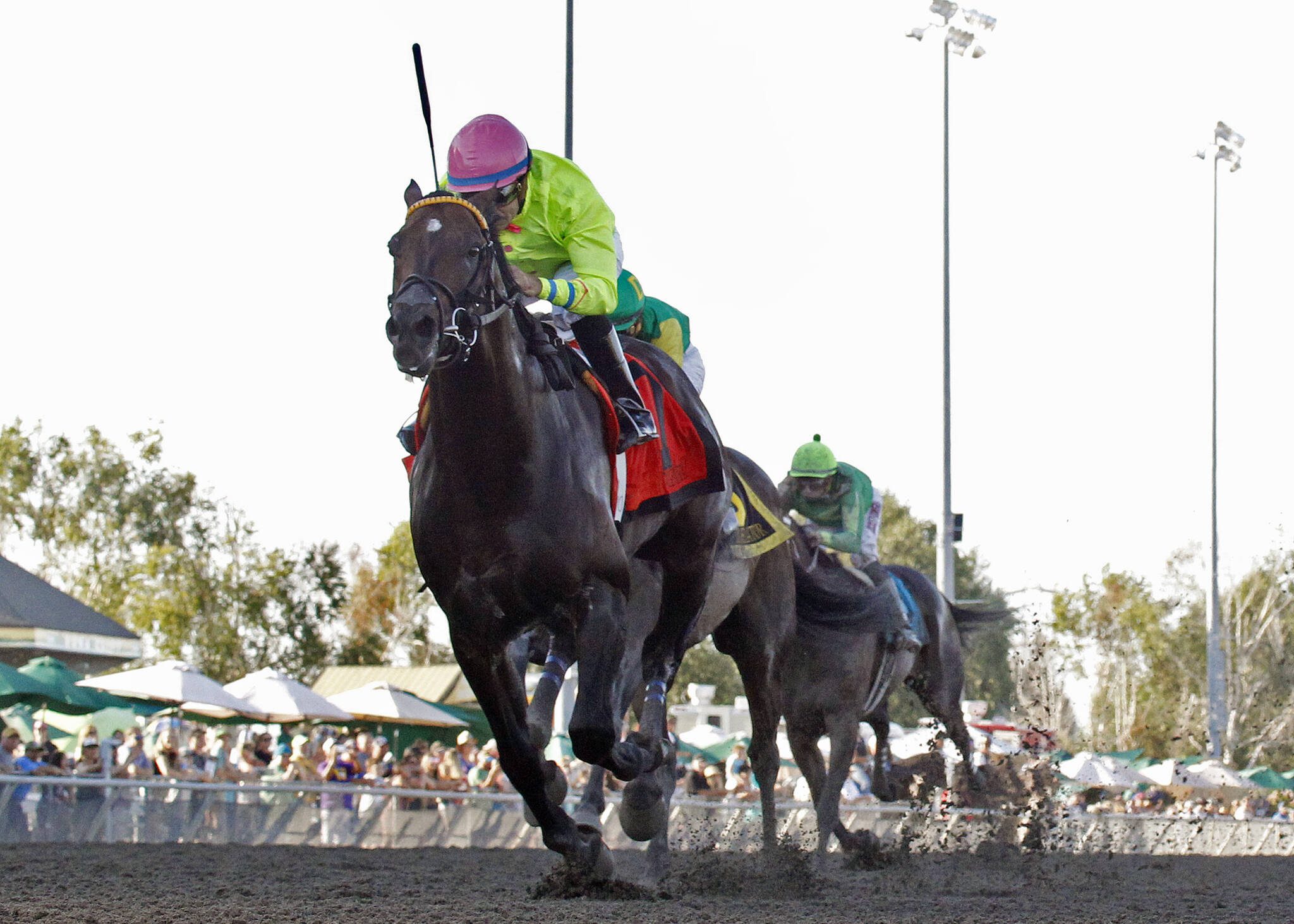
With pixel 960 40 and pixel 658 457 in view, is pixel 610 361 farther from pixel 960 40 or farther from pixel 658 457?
pixel 960 40

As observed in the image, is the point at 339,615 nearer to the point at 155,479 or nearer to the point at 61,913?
the point at 155,479

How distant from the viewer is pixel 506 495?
227 inches

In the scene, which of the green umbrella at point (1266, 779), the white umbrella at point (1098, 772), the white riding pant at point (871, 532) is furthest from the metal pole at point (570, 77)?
the green umbrella at point (1266, 779)

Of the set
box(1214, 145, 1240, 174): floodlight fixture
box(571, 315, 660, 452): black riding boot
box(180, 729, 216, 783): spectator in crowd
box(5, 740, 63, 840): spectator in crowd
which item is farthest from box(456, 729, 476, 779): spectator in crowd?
box(1214, 145, 1240, 174): floodlight fixture

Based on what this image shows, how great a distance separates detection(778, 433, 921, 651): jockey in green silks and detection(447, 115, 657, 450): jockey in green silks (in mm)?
4234

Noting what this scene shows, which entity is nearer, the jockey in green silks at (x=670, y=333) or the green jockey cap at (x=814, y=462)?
the jockey in green silks at (x=670, y=333)

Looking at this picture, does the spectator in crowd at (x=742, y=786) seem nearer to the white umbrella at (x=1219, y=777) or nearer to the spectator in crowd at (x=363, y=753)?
the spectator in crowd at (x=363, y=753)

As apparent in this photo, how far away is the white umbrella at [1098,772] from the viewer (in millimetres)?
22531

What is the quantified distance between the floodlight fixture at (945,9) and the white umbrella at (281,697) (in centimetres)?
1316

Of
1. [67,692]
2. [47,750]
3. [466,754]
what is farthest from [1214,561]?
[47,750]

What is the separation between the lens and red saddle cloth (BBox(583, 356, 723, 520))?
6383 millimetres

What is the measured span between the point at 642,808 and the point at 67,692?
1108 cm

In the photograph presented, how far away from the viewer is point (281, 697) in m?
18.2

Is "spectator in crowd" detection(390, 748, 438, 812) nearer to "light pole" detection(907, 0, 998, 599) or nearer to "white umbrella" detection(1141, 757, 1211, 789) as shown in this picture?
"light pole" detection(907, 0, 998, 599)
